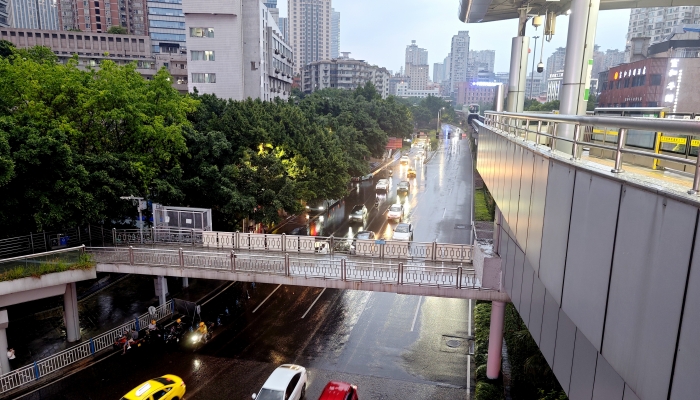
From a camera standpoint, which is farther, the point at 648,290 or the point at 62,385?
the point at 62,385

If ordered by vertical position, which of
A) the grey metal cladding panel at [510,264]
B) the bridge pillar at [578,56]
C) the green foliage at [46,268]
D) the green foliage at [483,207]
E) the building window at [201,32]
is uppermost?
the building window at [201,32]

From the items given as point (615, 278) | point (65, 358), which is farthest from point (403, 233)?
point (615, 278)

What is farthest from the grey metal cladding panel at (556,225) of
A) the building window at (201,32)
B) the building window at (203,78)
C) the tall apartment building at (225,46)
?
the building window at (201,32)

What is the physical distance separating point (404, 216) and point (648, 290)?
3368 centimetres

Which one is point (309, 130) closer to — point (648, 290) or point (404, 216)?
point (404, 216)

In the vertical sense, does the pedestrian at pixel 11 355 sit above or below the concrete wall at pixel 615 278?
below

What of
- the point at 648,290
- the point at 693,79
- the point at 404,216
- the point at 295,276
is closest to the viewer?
the point at 648,290

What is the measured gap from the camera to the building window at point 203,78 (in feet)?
151

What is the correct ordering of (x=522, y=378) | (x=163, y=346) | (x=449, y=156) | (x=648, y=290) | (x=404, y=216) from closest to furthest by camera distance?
(x=648, y=290)
(x=522, y=378)
(x=163, y=346)
(x=404, y=216)
(x=449, y=156)

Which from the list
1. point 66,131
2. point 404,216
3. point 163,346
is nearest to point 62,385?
point 163,346

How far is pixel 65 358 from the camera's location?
16.6m

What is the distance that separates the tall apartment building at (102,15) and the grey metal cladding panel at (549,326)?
108615 mm

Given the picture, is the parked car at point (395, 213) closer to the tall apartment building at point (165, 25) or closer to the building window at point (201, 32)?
the building window at point (201, 32)

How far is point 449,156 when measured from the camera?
257 feet
